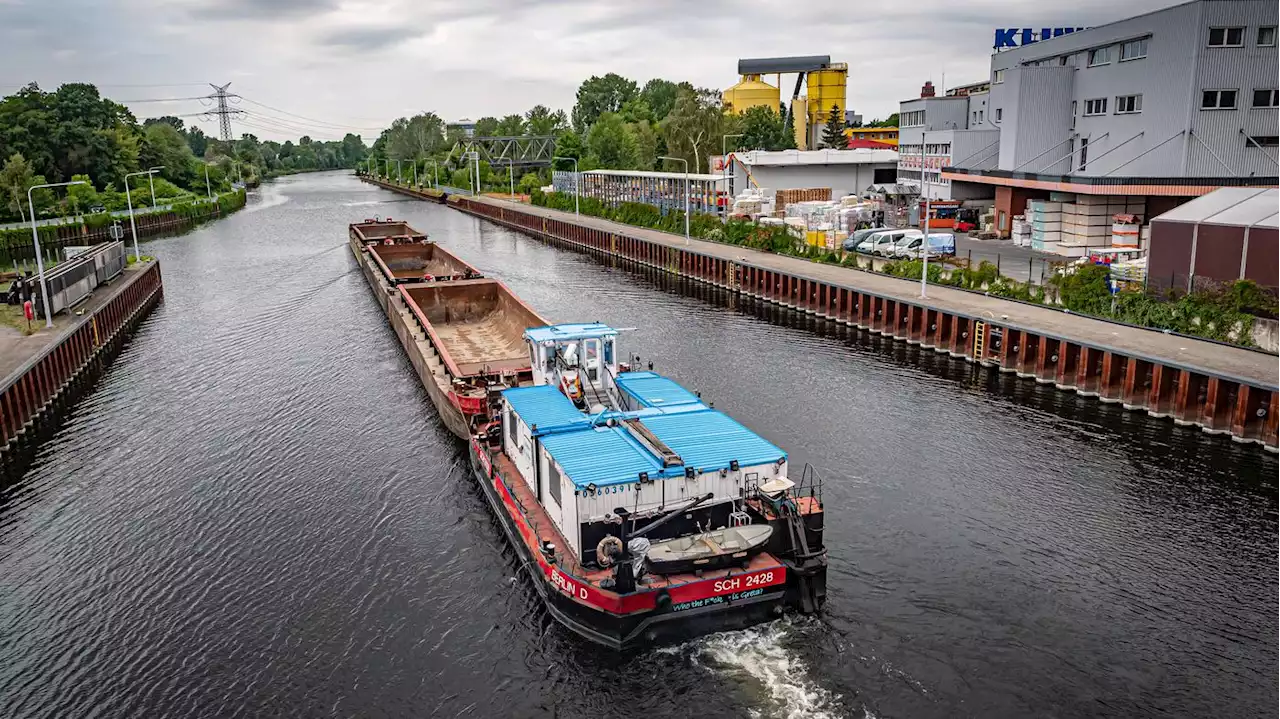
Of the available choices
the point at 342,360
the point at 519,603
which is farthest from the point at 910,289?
the point at 519,603

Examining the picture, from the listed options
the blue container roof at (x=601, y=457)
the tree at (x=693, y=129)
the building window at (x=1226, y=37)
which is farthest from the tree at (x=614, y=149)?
the blue container roof at (x=601, y=457)

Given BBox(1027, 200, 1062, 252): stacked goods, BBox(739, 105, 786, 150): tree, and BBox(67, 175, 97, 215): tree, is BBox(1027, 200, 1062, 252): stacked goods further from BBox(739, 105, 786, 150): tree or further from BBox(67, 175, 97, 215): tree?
BBox(67, 175, 97, 215): tree

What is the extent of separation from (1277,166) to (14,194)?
11544 centimetres

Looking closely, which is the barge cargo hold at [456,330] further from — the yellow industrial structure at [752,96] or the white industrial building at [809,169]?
the yellow industrial structure at [752,96]

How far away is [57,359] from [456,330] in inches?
686

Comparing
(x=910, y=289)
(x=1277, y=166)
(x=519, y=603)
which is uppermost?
(x=1277, y=166)

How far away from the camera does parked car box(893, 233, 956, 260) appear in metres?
53.0

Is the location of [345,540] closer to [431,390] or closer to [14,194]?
[431,390]

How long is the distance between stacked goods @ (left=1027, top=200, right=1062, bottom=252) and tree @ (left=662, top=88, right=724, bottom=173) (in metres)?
68.2

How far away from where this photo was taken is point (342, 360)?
42750mm

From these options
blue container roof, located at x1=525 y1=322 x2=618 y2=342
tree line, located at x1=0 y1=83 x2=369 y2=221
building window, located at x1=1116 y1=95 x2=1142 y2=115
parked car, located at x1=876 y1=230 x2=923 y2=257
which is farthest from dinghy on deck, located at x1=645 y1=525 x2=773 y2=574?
tree line, located at x1=0 y1=83 x2=369 y2=221

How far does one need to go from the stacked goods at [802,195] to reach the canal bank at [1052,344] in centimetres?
2099

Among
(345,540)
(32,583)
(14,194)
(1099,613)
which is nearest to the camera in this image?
(1099,613)

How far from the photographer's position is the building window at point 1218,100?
171 feet
